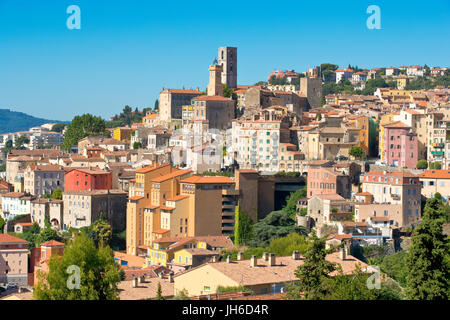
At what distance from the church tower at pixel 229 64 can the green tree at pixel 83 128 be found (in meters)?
11.2

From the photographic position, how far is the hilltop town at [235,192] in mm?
39219

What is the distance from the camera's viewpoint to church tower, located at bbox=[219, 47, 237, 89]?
7615cm

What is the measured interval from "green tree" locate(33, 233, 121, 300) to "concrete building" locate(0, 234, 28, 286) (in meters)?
20.7

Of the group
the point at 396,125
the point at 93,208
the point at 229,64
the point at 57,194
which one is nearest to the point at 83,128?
the point at 229,64

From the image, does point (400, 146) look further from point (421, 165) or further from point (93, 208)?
point (93, 208)

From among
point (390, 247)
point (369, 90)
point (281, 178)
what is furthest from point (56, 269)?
point (369, 90)

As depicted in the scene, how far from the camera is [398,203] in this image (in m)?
41.8

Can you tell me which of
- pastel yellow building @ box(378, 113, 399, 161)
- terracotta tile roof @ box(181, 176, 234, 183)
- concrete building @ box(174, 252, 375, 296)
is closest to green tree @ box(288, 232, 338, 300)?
concrete building @ box(174, 252, 375, 296)

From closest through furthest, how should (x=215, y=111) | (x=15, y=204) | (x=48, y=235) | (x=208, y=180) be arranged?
(x=208, y=180) < (x=48, y=235) < (x=15, y=204) < (x=215, y=111)

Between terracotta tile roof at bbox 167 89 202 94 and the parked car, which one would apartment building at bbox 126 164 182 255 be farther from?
terracotta tile roof at bbox 167 89 202 94

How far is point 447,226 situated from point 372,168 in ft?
27.4

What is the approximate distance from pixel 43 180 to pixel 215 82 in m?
16.0
